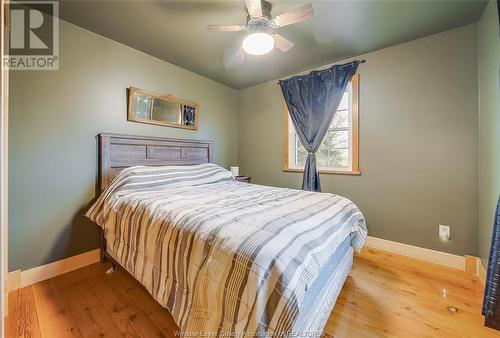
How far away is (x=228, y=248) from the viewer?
3.37 feet

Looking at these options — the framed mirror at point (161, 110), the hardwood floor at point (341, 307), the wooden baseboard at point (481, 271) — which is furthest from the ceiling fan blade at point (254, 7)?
the wooden baseboard at point (481, 271)

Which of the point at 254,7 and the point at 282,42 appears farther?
the point at 282,42

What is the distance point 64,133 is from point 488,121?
379 cm

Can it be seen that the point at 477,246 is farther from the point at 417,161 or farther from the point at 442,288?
the point at 417,161

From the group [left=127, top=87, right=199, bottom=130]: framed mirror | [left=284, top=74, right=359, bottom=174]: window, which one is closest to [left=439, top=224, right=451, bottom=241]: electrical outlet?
[left=284, top=74, right=359, bottom=174]: window

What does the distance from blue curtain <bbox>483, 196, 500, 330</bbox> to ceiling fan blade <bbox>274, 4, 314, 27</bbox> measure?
177cm

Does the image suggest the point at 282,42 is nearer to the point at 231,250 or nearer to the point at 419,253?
the point at 231,250

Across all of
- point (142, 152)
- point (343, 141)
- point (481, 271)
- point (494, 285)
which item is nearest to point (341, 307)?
point (494, 285)

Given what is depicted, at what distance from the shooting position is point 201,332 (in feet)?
3.48

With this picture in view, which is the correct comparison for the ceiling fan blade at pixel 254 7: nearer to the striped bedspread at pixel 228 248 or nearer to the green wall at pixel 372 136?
the striped bedspread at pixel 228 248

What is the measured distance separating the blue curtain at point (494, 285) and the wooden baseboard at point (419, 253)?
975 mm

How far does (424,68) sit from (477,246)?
186 cm

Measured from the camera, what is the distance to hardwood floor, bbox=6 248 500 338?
4.61ft

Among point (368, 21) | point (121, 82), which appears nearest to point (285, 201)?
point (368, 21)
